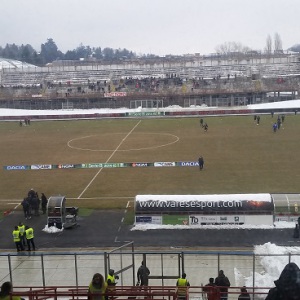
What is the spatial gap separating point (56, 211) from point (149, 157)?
57.0 feet

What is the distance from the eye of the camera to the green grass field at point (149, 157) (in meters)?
27.3

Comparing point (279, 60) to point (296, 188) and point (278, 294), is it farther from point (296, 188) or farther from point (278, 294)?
point (278, 294)

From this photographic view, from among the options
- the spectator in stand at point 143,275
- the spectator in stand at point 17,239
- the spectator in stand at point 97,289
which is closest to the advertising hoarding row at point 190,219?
the spectator in stand at point 17,239

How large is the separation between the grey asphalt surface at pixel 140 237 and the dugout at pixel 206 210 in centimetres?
57

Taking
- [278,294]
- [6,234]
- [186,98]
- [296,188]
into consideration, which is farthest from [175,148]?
[186,98]

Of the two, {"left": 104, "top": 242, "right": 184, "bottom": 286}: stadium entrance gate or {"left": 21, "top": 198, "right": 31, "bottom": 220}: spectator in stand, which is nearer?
{"left": 104, "top": 242, "right": 184, "bottom": 286}: stadium entrance gate

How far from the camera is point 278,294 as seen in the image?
4535 millimetres

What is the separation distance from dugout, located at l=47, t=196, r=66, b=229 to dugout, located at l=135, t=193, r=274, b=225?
3.51 m

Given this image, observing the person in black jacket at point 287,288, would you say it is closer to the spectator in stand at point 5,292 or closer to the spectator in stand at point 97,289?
the spectator in stand at point 97,289

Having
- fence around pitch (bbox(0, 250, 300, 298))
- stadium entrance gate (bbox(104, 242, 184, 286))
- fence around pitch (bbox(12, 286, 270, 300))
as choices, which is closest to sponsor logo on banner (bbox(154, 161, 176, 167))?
fence around pitch (bbox(0, 250, 300, 298))

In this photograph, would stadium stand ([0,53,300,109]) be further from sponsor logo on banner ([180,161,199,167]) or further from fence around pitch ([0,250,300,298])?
fence around pitch ([0,250,300,298])

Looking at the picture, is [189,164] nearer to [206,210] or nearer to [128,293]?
[206,210]

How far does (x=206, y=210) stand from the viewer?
20.7 meters

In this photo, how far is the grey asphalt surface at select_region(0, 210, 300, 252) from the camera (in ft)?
61.4
